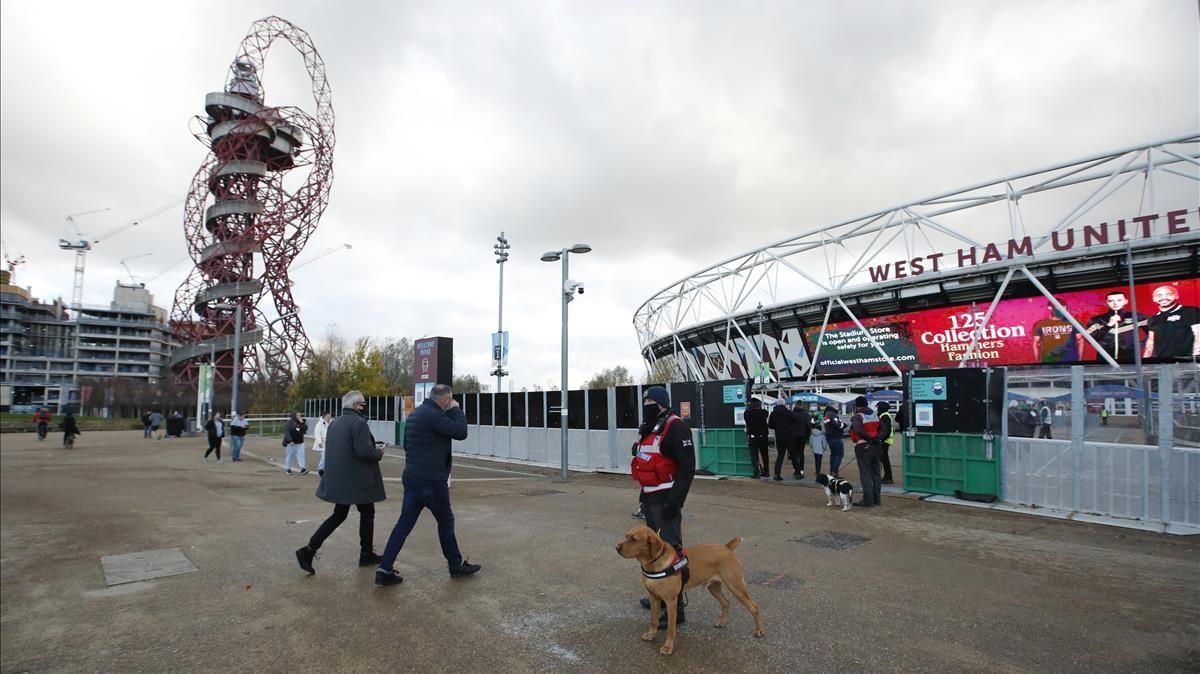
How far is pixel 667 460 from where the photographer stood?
4793 mm

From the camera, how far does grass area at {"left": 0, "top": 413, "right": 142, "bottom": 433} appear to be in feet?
74.0

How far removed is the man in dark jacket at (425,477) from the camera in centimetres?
556

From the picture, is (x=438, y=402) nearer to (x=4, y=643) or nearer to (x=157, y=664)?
(x=157, y=664)

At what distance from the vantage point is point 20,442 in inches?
864

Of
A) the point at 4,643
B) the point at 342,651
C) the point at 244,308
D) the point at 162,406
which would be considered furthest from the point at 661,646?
the point at 162,406

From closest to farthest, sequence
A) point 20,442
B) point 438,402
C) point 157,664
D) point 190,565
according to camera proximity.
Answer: point 157,664 → point 438,402 → point 190,565 → point 20,442

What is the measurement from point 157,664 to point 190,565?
275 centimetres

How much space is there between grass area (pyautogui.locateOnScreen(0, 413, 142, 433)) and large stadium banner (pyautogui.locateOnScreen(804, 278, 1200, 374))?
135 ft

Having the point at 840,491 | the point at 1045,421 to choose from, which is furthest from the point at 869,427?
the point at 1045,421

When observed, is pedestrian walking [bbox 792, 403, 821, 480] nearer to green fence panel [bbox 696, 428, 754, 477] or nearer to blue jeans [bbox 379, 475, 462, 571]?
green fence panel [bbox 696, 428, 754, 477]

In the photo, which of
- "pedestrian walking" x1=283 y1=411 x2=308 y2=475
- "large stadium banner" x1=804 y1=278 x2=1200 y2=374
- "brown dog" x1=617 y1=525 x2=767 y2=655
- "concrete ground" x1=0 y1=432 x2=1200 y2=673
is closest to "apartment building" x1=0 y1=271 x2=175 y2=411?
"pedestrian walking" x1=283 y1=411 x2=308 y2=475

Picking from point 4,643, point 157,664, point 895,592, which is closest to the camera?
point 157,664

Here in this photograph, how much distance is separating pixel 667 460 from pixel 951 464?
26.7 feet

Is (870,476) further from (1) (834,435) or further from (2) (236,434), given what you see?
(2) (236,434)
